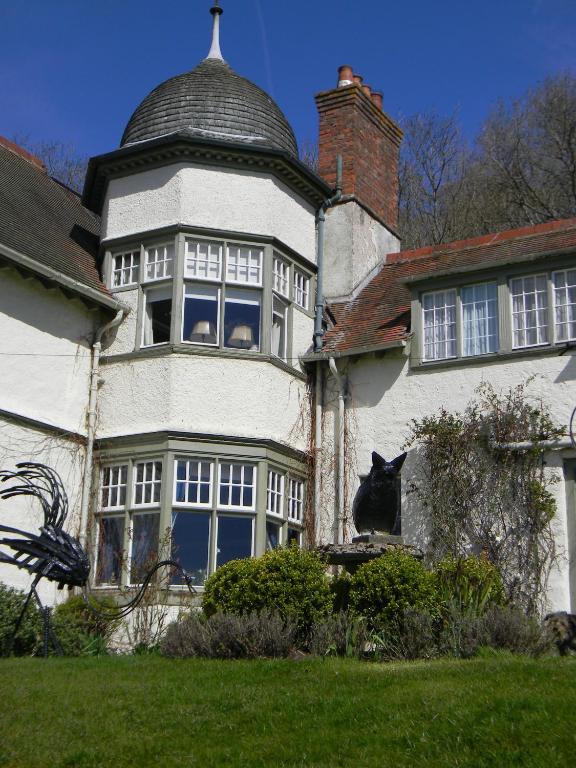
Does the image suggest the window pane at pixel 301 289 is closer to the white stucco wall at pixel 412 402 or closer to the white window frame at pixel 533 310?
the white stucco wall at pixel 412 402

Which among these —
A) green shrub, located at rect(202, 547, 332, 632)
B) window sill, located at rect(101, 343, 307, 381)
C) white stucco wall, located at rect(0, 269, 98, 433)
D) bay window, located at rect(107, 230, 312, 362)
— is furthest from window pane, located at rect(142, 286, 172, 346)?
green shrub, located at rect(202, 547, 332, 632)

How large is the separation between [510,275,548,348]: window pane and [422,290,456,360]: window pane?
0.98 metres

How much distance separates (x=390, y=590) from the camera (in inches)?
426

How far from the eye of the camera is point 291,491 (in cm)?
1570

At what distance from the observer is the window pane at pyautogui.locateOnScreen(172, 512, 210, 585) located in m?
14.3

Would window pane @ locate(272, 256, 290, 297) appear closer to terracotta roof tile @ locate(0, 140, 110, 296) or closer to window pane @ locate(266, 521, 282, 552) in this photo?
terracotta roof tile @ locate(0, 140, 110, 296)

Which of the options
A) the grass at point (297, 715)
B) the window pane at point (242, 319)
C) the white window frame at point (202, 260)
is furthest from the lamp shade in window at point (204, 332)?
the grass at point (297, 715)

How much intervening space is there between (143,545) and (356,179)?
312 inches

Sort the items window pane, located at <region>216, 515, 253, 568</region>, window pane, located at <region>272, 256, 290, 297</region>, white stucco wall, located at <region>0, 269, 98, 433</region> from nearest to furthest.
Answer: white stucco wall, located at <region>0, 269, 98, 433</region>, window pane, located at <region>216, 515, 253, 568</region>, window pane, located at <region>272, 256, 290, 297</region>

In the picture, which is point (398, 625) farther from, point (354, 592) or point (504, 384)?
point (504, 384)

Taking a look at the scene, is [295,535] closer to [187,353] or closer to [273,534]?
[273,534]

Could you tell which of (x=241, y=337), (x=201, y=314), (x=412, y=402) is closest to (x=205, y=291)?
(x=201, y=314)

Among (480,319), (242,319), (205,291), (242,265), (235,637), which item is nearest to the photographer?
(235,637)

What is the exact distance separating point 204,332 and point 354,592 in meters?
5.66
